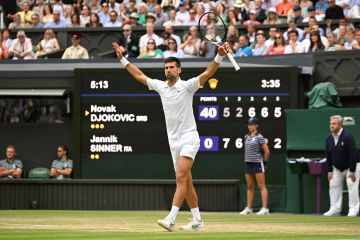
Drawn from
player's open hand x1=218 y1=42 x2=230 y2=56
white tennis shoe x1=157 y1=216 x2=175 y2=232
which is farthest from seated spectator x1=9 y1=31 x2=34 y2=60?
white tennis shoe x1=157 y1=216 x2=175 y2=232

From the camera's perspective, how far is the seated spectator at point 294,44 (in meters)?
24.3

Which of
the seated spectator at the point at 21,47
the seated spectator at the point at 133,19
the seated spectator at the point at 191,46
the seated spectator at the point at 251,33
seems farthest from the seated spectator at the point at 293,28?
the seated spectator at the point at 21,47

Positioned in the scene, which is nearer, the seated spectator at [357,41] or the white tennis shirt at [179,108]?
the white tennis shirt at [179,108]

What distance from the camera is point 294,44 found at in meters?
24.5

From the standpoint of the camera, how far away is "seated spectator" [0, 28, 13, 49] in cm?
2741

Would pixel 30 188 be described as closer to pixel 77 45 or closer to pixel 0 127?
pixel 0 127

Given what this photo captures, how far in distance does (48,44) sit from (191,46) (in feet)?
12.5

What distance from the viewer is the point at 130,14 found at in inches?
1101

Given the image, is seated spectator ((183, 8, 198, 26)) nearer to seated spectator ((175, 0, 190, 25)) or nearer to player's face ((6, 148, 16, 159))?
seated spectator ((175, 0, 190, 25))

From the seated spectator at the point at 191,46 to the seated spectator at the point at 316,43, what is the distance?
2.77 metres

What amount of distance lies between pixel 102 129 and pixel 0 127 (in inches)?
114

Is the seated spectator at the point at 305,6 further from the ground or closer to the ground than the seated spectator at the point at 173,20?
further from the ground

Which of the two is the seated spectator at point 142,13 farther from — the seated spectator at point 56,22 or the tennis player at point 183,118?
the tennis player at point 183,118

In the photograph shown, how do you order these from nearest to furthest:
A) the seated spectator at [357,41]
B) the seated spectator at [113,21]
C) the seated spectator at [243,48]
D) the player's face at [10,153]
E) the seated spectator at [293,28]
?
the seated spectator at [357,41] < the player's face at [10,153] < the seated spectator at [293,28] < the seated spectator at [243,48] < the seated spectator at [113,21]
